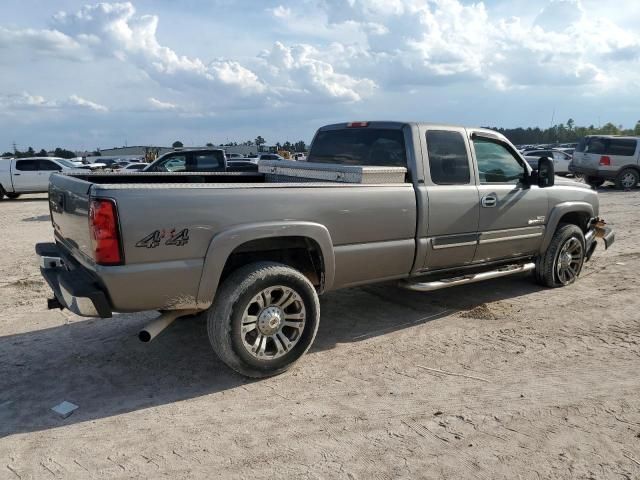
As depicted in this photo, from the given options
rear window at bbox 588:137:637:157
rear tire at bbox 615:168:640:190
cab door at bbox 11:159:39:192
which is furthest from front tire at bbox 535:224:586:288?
cab door at bbox 11:159:39:192

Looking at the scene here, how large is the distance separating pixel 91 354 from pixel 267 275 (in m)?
1.85

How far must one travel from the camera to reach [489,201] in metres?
5.20

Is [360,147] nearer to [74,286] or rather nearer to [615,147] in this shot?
[74,286]

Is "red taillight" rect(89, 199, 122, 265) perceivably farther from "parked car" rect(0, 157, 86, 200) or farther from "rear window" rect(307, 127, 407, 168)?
"parked car" rect(0, 157, 86, 200)

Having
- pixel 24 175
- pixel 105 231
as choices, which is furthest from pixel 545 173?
pixel 24 175

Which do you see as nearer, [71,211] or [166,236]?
[166,236]

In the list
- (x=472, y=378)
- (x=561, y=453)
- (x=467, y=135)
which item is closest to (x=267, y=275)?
(x=472, y=378)

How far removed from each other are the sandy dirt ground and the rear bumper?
711 millimetres

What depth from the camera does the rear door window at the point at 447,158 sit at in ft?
16.0

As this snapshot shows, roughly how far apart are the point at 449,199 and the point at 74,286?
3247 mm

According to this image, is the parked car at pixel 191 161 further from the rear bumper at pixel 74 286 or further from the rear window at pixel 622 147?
the rear window at pixel 622 147

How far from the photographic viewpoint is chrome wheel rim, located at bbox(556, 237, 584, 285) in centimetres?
624

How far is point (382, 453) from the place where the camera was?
2.99 meters

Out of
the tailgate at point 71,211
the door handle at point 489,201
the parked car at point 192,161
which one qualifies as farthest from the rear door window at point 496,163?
the parked car at point 192,161
